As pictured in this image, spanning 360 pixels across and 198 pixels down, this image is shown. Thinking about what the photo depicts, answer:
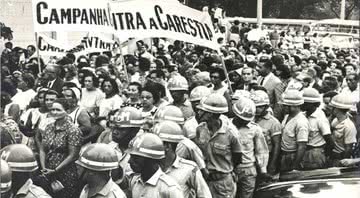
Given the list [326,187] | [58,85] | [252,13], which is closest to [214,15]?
[252,13]

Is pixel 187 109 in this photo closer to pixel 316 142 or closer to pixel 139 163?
pixel 316 142

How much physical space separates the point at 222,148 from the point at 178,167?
1358 mm

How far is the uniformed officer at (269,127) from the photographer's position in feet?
27.6

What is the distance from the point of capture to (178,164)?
19.5 ft

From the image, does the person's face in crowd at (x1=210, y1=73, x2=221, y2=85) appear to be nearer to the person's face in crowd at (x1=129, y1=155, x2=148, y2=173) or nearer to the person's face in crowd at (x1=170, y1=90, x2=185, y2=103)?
the person's face in crowd at (x1=170, y1=90, x2=185, y2=103)

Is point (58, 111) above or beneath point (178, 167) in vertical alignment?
above

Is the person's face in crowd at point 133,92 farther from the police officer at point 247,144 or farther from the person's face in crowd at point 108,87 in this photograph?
the police officer at point 247,144

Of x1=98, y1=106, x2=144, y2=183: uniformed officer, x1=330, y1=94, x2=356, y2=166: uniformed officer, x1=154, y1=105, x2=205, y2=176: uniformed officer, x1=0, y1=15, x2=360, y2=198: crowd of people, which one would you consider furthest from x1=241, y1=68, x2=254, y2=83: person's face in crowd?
x1=98, y1=106, x2=144, y2=183: uniformed officer

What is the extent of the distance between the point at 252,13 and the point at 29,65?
73.1 feet

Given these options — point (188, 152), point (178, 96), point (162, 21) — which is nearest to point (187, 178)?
point (188, 152)

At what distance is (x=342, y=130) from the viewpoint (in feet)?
28.0

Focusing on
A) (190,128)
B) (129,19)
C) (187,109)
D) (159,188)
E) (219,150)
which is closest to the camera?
(159,188)

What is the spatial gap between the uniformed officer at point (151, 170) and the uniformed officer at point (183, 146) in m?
1.34

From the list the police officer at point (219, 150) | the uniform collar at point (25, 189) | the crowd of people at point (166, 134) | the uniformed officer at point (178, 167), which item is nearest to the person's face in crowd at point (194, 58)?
the crowd of people at point (166, 134)
